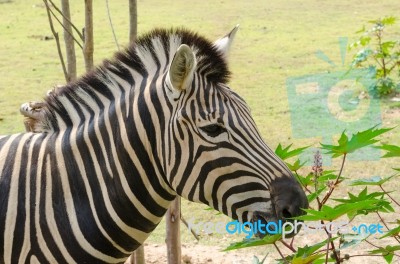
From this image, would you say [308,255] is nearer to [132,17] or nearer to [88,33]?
[88,33]

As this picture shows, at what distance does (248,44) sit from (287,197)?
31.6ft

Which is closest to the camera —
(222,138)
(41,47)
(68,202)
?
(222,138)

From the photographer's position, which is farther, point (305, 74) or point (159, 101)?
point (305, 74)

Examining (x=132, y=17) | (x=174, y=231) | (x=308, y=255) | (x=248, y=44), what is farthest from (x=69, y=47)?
(x=248, y=44)

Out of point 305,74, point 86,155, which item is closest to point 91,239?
point 86,155

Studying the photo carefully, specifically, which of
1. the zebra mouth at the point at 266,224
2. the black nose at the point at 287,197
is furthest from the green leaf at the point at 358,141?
the zebra mouth at the point at 266,224

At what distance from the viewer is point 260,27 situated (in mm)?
13000

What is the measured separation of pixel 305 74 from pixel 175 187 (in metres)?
7.33

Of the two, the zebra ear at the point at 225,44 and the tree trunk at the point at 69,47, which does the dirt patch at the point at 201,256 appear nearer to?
the tree trunk at the point at 69,47

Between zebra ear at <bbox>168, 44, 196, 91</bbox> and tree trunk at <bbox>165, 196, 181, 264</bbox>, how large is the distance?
1.54 m

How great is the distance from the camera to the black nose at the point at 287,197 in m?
2.22

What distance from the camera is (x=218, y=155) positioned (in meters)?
2.34

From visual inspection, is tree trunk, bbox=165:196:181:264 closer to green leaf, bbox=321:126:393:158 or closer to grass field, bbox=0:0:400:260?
grass field, bbox=0:0:400:260

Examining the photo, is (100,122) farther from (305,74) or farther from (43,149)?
(305,74)
